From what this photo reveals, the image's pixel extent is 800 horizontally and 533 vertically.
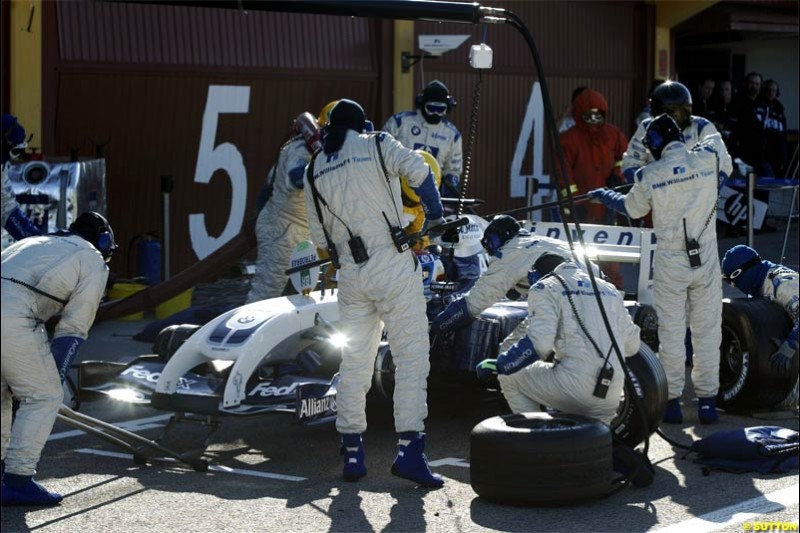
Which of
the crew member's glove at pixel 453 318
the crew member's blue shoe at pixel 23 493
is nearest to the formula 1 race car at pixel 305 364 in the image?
the crew member's glove at pixel 453 318

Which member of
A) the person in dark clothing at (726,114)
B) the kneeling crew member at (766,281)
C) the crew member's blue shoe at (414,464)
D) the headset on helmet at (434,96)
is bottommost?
the crew member's blue shoe at (414,464)

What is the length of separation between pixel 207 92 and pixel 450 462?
7.76 meters

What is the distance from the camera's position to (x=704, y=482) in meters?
7.15

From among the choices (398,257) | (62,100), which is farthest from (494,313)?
(62,100)

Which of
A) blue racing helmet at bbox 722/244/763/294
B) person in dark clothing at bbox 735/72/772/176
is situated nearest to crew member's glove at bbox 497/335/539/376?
blue racing helmet at bbox 722/244/763/294

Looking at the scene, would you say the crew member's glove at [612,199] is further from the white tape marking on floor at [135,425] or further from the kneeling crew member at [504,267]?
the white tape marking on floor at [135,425]

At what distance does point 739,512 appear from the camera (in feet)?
21.3

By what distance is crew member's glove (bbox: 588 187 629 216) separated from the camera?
9062 millimetres

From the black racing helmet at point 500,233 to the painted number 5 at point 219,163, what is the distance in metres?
7.10

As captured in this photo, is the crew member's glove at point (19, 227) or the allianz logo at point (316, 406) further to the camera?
the crew member's glove at point (19, 227)

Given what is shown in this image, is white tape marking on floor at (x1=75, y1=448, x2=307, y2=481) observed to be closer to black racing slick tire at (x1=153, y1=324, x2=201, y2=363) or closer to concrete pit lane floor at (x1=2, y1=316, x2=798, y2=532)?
concrete pit lane floor at (x1=2, y1=316, x2=798, y2=532)

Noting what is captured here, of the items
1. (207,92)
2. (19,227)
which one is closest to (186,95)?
(207,92)

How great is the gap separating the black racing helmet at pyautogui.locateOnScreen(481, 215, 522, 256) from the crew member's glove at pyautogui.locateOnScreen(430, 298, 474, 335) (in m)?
0.37

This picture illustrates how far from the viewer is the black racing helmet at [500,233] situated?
26.4 feet
